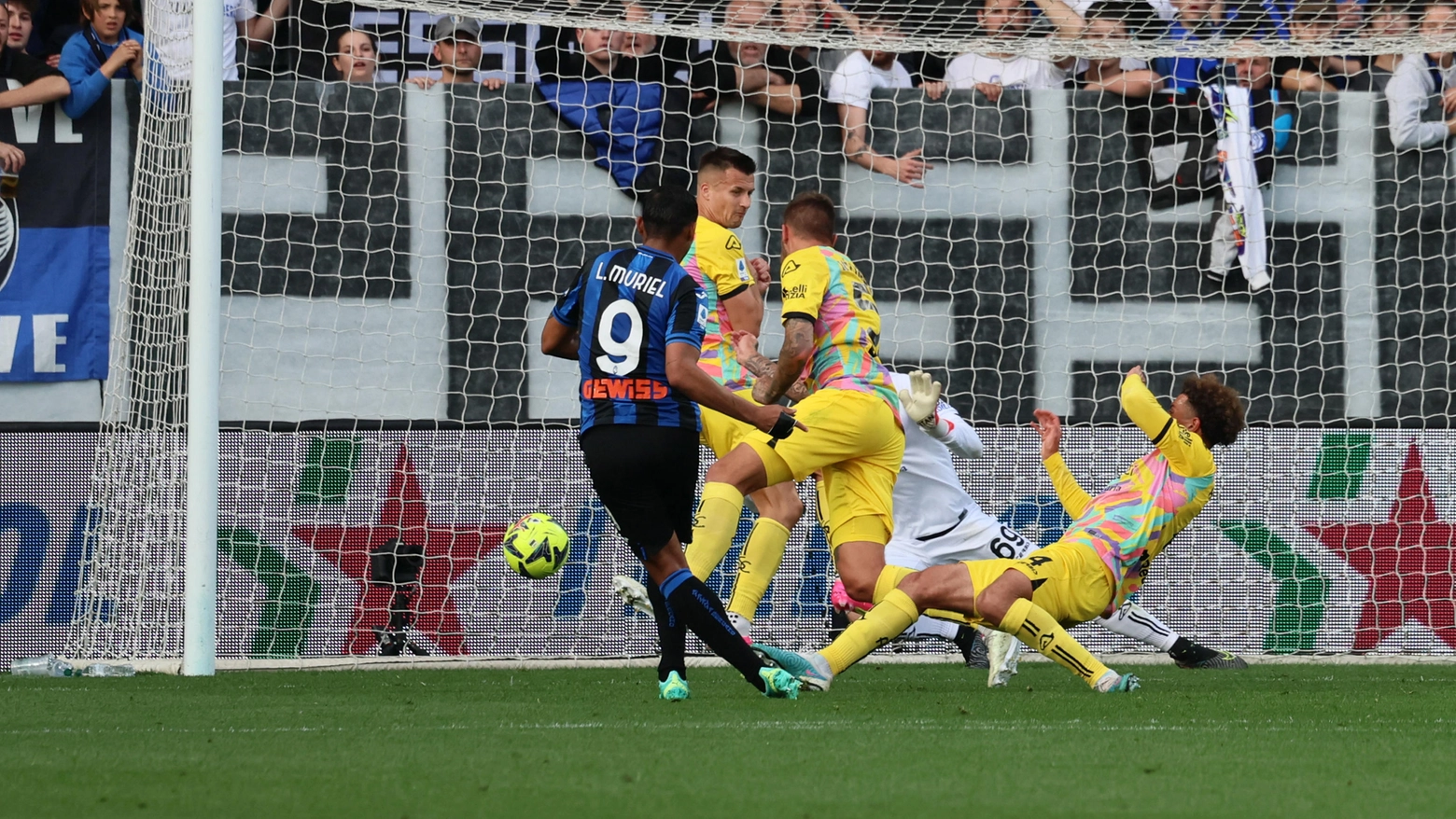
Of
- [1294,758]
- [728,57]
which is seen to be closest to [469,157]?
[728,57]

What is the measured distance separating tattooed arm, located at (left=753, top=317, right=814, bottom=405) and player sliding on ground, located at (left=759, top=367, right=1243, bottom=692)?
0.84 meters

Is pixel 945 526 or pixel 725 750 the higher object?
pixel 945 526

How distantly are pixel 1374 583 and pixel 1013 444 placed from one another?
1.98 meters

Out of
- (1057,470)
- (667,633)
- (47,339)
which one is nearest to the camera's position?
(667,633)

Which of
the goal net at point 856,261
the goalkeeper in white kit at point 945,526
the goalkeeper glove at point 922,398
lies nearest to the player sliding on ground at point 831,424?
the goalkeeper glove at point 922,398

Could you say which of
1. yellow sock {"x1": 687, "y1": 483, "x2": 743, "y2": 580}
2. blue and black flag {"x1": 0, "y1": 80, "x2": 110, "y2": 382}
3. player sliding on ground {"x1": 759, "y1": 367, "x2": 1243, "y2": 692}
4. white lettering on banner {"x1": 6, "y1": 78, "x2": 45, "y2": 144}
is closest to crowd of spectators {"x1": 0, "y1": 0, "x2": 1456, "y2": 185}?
white lettering on banner {"x1": 6, "y1": 78, "x2": 45, "y2": 144}

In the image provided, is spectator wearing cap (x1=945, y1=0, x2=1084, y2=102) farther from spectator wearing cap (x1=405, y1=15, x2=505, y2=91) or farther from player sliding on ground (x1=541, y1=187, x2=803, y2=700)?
player sliding on ground (x1=541, y1=187, x2=803, y2=700)

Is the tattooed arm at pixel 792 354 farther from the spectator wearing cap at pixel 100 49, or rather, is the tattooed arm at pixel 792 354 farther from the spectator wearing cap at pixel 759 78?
the spectator wearing cap at pixel 100 49

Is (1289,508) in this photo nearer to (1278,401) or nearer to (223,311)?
(1278,401)

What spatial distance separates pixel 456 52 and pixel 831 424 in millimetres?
4510

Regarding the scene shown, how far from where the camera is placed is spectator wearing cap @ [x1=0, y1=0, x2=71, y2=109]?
899cm

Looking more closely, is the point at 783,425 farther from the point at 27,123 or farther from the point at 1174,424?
the point at 27,123

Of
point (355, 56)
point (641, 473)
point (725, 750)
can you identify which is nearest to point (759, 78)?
point (355, 56)

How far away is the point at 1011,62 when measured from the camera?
403 inches
